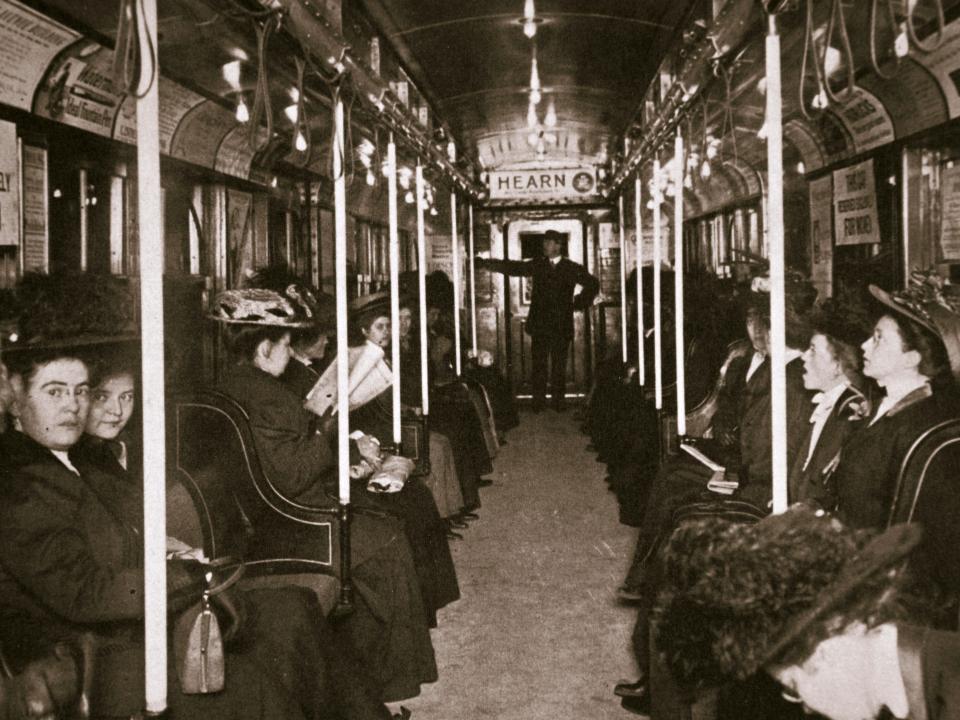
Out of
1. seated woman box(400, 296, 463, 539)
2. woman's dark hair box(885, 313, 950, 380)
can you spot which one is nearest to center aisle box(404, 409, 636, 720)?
seated woman box(400, 296, 463, 539)

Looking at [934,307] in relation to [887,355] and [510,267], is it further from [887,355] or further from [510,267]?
[510,267]

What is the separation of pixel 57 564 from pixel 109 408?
0.77 meters

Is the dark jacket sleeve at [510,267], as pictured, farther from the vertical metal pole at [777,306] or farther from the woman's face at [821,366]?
the vertical metal pole at [777,306]

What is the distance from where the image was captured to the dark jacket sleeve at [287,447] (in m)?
3.78

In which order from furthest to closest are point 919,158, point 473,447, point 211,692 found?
point 473,447 → point 919,158 → point 211,692

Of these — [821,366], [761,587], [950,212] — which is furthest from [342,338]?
[950,212]

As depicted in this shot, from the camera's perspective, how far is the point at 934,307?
9.79 ft

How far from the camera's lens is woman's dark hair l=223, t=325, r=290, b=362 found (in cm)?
401

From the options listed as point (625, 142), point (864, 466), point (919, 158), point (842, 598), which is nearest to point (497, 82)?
point (625, 142)

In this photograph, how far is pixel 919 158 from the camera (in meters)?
5.77

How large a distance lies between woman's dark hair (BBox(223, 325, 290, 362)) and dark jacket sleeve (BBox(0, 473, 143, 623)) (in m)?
1.56

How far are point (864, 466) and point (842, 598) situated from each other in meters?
1.67

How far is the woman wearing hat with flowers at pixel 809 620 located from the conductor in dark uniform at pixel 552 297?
963cm

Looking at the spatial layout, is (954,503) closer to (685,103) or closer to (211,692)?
(211,692)
